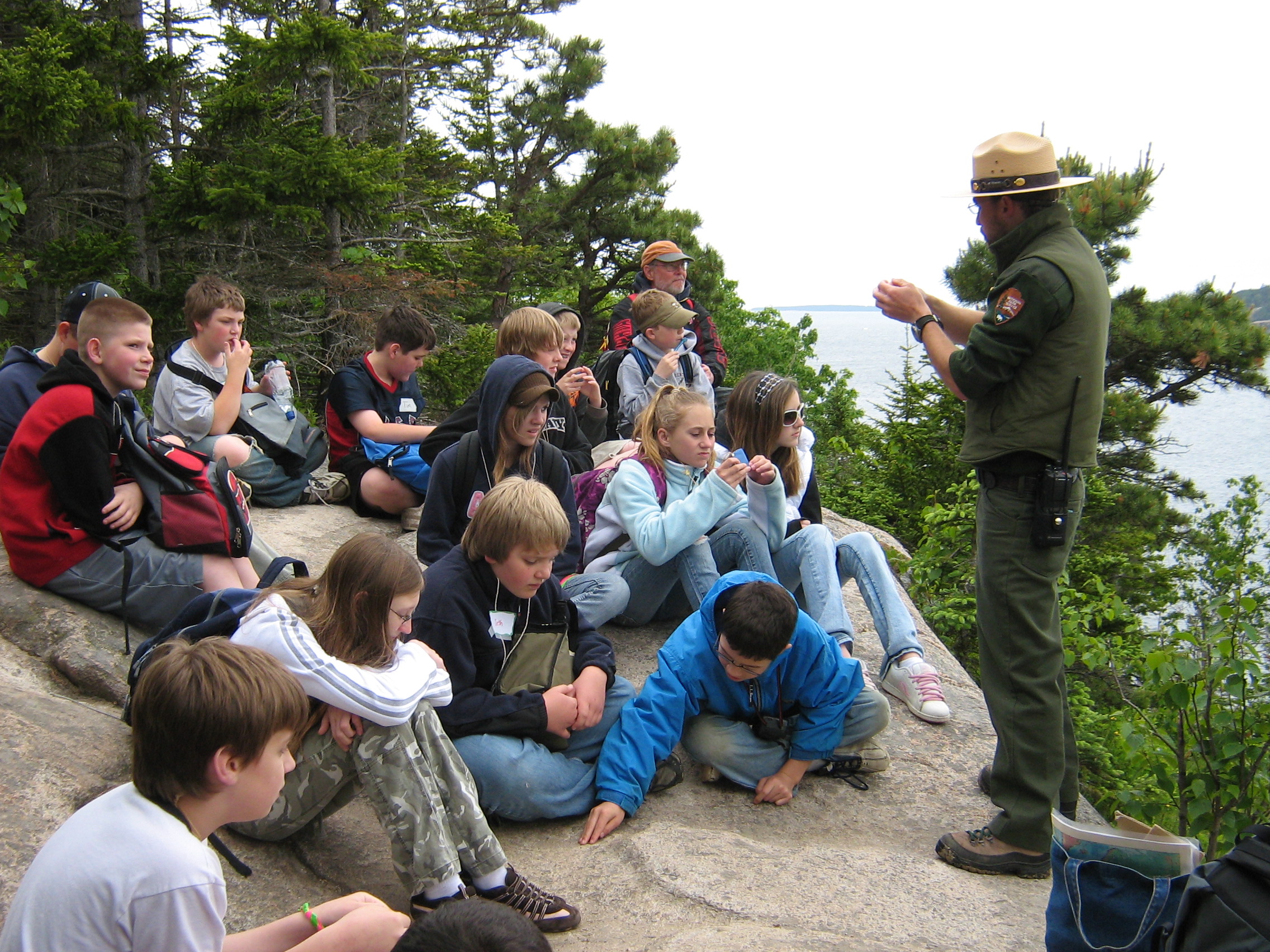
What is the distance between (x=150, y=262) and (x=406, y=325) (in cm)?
418

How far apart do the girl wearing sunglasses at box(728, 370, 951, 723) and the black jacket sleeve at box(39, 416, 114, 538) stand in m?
2.59

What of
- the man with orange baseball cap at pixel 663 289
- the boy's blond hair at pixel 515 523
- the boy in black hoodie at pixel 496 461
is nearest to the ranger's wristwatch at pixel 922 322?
the boy's blond hair at pixel 515 523

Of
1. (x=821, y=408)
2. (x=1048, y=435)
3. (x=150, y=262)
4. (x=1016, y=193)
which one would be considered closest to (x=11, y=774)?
(x=1048, y=435)

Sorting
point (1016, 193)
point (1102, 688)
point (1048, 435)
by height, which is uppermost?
point (1016, 193)

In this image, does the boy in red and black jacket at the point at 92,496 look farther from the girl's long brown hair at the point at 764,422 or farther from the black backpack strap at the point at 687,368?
the black backpack strap at the point at 687,368

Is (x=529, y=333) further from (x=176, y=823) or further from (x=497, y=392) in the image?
(x=176, y=823)

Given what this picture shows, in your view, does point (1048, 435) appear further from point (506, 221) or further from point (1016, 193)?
point (506, 221)

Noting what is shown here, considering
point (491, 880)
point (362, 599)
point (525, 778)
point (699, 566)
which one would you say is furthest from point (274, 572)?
point (699, 566)

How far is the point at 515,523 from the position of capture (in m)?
2.98

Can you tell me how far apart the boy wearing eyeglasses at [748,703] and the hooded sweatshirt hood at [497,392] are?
3.79ft

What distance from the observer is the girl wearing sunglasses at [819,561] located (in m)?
4.07

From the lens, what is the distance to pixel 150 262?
26.7 ft

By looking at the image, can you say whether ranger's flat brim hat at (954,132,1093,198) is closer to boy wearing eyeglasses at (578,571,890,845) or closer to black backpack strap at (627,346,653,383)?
boy wearing eyeglasses at (578,571,890,845)

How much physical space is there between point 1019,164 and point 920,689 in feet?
6.97
